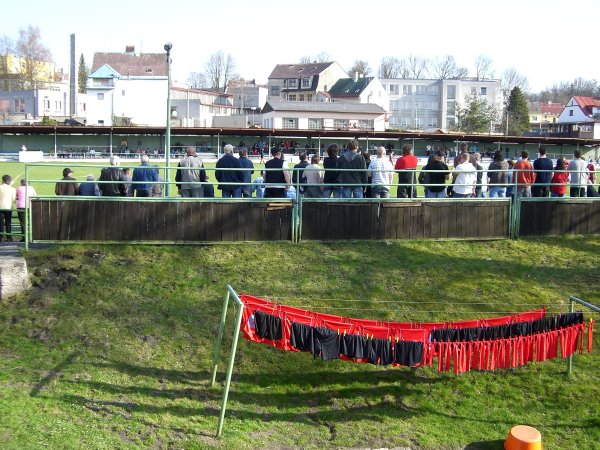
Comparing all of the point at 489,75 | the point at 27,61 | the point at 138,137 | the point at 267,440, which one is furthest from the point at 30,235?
the point at 489,75

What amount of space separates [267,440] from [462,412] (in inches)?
105

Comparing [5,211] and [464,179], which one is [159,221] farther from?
[464,179]

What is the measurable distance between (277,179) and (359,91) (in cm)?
9093

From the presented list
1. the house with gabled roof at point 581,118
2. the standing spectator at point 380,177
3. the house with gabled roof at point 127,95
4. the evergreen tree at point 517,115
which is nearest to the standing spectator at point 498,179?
the standing spectator at point 380,177

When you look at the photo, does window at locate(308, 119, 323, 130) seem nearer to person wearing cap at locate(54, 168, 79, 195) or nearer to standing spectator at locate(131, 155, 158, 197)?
standing spectator at locate(131, 155, 158, 197)

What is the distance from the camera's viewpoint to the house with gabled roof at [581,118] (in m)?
102

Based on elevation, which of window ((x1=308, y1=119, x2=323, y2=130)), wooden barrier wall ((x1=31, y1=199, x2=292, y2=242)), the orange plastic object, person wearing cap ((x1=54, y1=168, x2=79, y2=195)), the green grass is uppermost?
window ((x1=308, y1=119, x2=323, y2=130))

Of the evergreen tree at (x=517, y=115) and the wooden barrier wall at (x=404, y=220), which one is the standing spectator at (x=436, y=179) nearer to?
the wooden barrier wall at (x=404, y=220)

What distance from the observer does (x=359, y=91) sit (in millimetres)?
102000

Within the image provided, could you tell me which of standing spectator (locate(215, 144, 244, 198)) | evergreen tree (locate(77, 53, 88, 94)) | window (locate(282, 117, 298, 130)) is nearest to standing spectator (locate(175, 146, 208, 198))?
standing spectator (locate(215, 144, 244, 198))

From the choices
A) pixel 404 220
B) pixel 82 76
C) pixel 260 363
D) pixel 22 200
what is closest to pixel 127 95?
pixel 82 76

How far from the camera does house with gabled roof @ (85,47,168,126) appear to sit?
90.2 meters

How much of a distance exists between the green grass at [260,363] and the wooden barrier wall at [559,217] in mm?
1546

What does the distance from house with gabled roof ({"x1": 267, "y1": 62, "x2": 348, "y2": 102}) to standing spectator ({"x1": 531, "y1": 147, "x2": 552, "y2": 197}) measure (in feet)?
290
